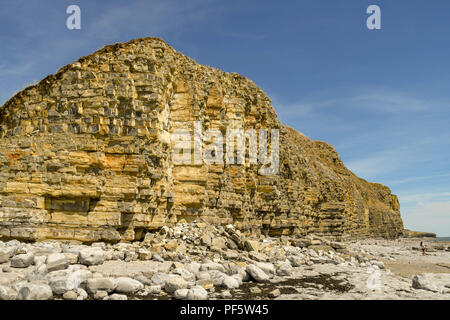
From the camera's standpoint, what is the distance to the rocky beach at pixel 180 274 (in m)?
7.58

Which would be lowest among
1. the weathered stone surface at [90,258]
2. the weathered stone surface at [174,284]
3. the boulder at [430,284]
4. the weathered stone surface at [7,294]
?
the boulder at [430,284]

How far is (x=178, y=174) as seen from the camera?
16.0m

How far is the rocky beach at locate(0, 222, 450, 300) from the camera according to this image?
758cm

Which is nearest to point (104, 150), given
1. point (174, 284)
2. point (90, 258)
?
point (90, 258)

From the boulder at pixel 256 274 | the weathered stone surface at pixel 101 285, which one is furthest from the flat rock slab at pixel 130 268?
the boulder at pixel 256 274

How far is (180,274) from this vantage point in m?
9.24

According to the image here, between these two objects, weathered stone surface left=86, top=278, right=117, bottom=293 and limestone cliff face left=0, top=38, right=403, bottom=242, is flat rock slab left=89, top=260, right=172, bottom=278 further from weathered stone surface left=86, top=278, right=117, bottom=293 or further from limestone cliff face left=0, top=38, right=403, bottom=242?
limestone cliff face left=0, top=38, right=403, bottom=242

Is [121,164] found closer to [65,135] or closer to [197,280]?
[65,135]

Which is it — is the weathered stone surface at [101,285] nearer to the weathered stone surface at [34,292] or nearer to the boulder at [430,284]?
the weathered stone surface at [34,292]

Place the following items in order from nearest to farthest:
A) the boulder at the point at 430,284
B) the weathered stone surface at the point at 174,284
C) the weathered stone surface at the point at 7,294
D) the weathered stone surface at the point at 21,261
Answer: the weathered stone surface at the point at 7,294
the weathered stone surface at the point at 174,284
the weathered stone surface at the point at 21,261
the boulder at the point at 430,284

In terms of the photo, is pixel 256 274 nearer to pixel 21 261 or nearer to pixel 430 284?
pixel 430 284
